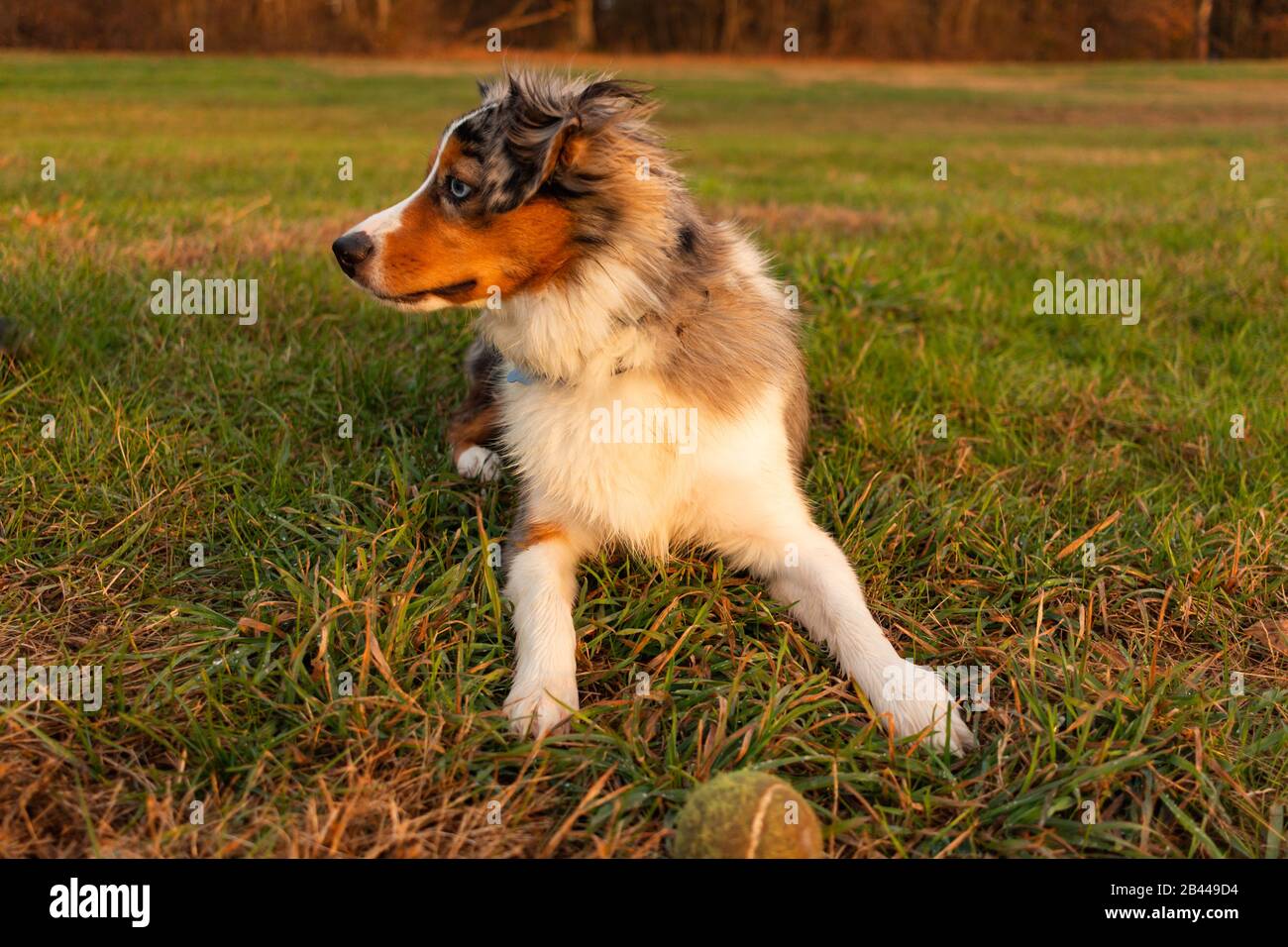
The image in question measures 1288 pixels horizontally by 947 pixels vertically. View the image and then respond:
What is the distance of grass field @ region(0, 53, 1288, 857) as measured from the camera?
224cm

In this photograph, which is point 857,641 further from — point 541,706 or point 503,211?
point 503,211

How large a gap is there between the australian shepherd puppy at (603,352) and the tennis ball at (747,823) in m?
0.61

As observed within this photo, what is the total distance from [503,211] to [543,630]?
1.17 m

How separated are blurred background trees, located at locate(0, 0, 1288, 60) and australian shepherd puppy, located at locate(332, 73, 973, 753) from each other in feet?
76.1

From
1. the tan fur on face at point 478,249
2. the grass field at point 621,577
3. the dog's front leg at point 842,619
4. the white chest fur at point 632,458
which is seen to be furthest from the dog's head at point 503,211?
the dog's front leg at point 842,619

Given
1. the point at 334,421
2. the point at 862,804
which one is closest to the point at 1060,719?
the point at 862,804

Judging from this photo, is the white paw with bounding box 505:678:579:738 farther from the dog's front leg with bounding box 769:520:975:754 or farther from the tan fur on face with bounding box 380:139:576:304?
the tan fur on face with bounding box 380:139:576:304

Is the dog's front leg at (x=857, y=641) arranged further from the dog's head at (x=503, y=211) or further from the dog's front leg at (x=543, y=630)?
the dog's head at (x=503, y=211)

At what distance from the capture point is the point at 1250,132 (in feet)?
53.3

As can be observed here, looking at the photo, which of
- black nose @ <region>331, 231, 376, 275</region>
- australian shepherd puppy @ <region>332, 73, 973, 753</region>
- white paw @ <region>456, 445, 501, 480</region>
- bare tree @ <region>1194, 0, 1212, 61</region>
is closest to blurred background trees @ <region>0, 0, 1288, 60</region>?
bare tree @ <region>1194, 0, 1212, 61</region>

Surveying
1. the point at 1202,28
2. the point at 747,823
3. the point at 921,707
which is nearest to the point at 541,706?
the point at 747,823

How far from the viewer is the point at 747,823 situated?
198 centimetres

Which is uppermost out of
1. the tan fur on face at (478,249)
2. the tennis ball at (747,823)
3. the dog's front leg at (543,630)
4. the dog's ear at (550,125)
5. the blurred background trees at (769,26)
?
the blurred background trees at (769,26)

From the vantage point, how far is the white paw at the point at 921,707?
8.11ft
